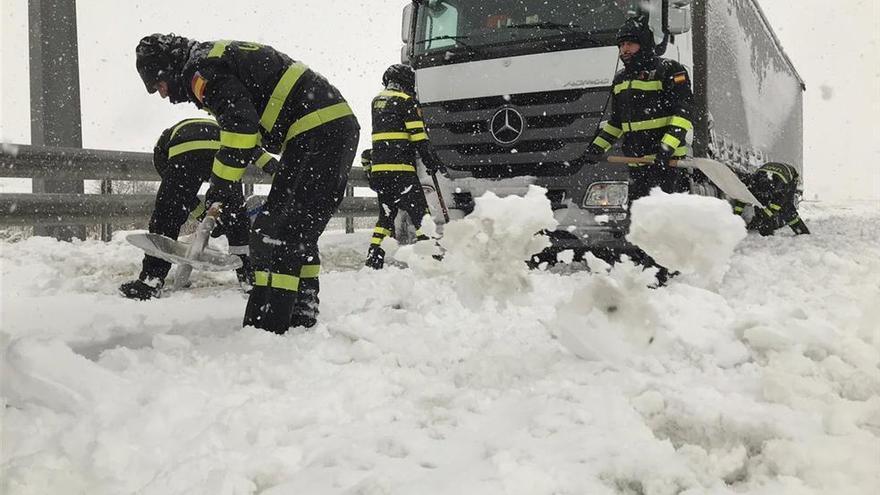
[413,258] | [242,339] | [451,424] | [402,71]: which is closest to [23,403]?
[242,339]

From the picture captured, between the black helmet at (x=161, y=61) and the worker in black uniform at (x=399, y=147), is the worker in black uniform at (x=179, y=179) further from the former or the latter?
the worker in black uniform at (x=399, y=147)

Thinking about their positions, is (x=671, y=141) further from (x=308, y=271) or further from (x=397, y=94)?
(x=308, y=271)

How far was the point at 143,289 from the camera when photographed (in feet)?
13.4

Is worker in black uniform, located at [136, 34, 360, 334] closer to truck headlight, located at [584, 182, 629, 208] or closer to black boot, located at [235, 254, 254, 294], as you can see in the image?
black boot, located at [235, 254, 254, 294]

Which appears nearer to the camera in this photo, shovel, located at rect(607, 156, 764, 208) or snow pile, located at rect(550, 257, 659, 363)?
snow pile, located at rect(550, 257, 659, 363)

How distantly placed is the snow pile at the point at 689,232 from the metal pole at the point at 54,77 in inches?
246

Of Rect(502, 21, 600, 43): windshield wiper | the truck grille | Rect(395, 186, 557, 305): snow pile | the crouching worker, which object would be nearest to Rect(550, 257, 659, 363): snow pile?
Rect(395, 186, 557, 305): snow pile

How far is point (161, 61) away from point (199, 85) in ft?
1.44

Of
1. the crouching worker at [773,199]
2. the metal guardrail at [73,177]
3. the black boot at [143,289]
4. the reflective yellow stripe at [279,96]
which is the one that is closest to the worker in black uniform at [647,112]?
the reflective yellow stripe at [279,96]

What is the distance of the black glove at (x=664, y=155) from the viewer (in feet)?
15.0

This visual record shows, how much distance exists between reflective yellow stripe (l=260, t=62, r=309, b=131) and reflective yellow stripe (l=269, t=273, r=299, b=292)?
77cm

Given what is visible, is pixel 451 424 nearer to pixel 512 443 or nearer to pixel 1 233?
pixel 512 443

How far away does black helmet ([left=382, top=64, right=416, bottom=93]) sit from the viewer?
220 inches

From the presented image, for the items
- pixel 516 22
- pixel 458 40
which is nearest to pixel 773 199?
pixel 516 22
